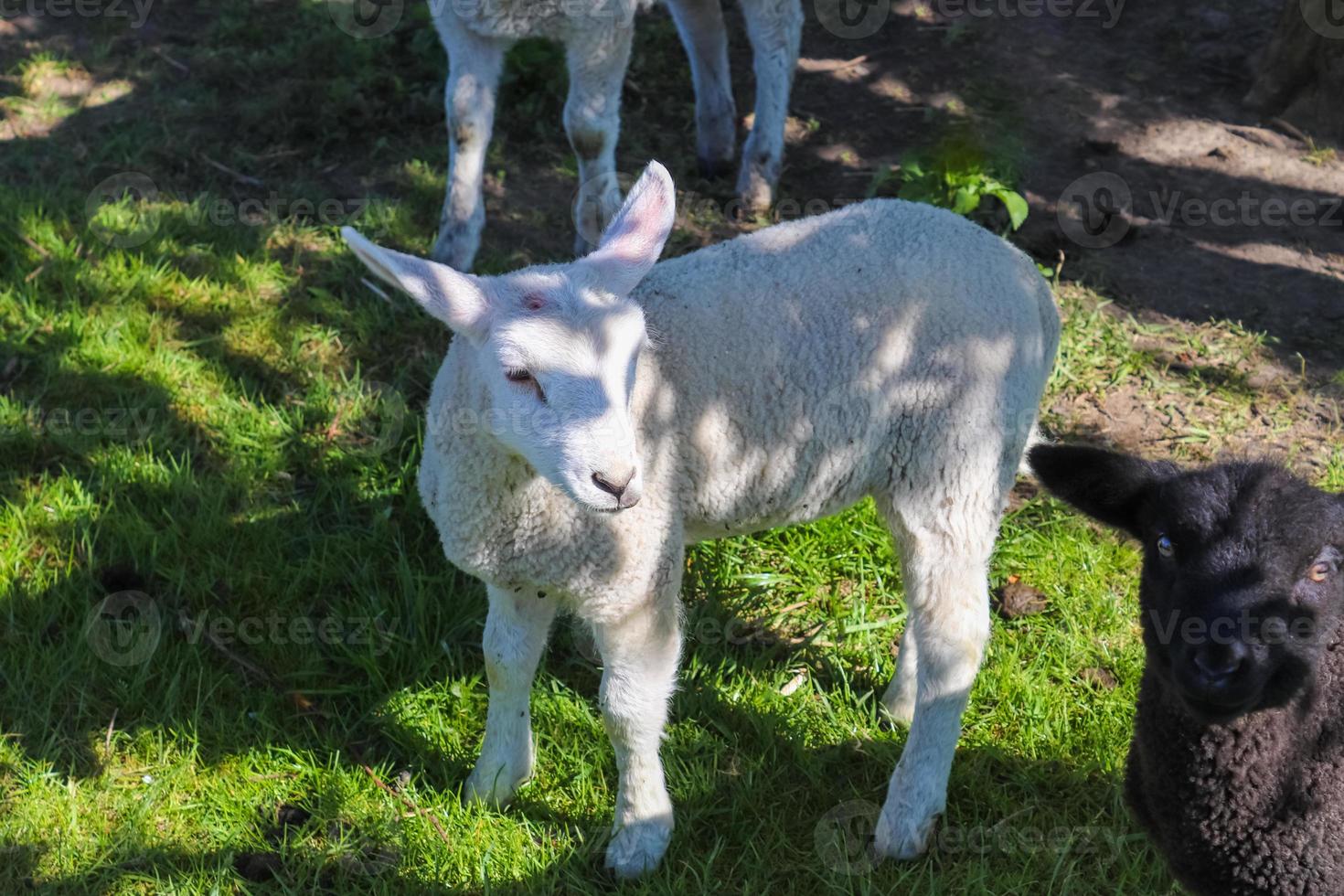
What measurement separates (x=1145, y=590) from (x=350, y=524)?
2.70 m

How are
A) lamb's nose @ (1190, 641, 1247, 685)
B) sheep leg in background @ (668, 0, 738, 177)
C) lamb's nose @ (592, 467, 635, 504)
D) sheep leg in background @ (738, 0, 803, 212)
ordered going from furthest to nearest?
sheep leg in background @ (668, 0, 738, 177), sheep leg in background @ (738, 0, 803, 212), lamb's nose @ (592, 467, 635, 504), lamb's nose @ (1190, 641, 1247, 685)

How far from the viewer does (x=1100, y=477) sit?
3092 millimetres

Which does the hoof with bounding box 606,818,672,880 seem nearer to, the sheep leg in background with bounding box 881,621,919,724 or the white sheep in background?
the sheep leg in background with bounding box 881,621,919,724

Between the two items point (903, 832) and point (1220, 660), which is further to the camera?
point (903, 832)

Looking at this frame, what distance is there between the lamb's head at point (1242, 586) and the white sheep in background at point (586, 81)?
314cm

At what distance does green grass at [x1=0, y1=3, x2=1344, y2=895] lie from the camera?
3.55 meters

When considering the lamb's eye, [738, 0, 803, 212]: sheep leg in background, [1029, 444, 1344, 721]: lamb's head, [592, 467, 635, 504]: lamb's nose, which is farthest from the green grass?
the lamb's eye

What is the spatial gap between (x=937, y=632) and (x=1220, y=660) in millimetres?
936

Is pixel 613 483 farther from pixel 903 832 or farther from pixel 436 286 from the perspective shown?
pixel 903 832

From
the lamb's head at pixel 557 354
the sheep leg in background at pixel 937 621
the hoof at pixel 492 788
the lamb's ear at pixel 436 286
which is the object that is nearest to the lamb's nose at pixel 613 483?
the lamb's head at pixel 557 354

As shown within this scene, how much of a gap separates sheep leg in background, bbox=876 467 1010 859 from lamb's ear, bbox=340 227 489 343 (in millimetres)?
1239

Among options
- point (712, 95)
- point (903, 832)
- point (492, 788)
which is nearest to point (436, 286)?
point (492, 788)

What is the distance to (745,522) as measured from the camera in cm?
351

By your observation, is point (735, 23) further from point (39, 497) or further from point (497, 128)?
point (39, 497)
